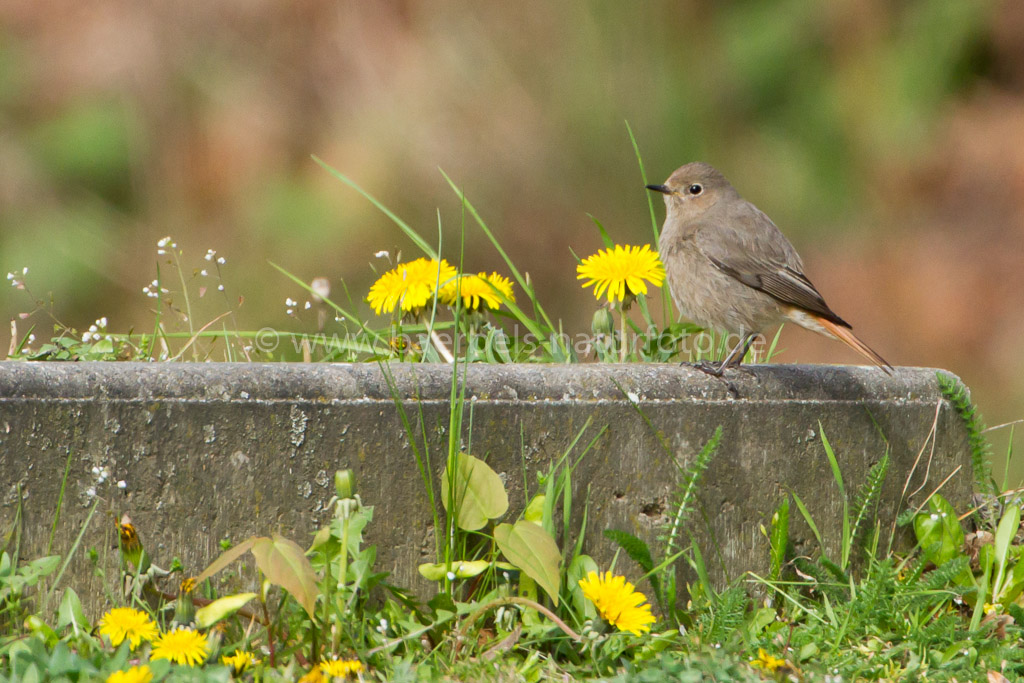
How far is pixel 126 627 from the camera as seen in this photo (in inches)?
74.0

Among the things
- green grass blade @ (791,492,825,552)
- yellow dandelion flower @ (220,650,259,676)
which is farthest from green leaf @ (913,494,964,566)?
yellow dandelion flower @ (220,650,259,676)

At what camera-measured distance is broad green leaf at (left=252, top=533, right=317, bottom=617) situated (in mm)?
1815

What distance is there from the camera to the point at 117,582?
81.9 inches

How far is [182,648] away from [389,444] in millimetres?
597

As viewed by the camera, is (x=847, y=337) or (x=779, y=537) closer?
(x=779, y=537)

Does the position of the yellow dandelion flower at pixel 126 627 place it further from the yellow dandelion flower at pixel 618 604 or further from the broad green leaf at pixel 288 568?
the yellow dandelion flower at pixel 618 604

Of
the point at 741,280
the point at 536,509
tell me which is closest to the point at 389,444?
the point at 536,509

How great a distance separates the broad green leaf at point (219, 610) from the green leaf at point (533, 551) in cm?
51

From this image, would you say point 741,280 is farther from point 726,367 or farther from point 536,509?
point 536,509

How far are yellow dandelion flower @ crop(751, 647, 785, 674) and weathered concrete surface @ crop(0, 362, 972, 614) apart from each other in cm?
40

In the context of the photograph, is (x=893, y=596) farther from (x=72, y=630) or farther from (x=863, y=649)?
(x=72, y=630)

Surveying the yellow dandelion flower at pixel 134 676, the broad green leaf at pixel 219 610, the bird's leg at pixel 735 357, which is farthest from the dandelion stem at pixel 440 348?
the yellow dandelion flower at pixel 134 676

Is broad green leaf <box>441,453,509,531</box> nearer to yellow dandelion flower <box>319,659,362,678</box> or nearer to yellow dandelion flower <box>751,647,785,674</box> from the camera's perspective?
yellow dandelion flower <box>319,659,362,678</box>

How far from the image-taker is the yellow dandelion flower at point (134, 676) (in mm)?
1658
